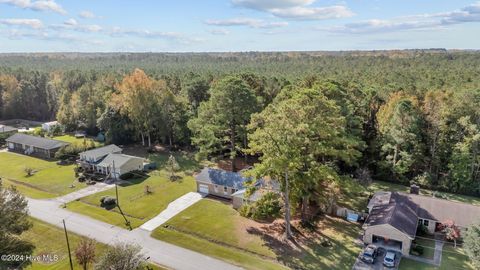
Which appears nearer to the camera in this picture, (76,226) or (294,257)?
(294,257)

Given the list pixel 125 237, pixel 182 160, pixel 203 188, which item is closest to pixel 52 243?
pixel 125 237

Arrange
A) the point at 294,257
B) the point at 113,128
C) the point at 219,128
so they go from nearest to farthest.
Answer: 1. the point at 294,257
2. the point at 219,128
3. the point at 113,128

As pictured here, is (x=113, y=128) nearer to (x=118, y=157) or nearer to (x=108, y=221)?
(x=118, y=157)

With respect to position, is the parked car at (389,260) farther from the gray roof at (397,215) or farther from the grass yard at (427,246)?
the grass yard at (427,246)

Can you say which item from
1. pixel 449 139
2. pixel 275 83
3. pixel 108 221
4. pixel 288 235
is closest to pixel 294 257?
pixel 288 235

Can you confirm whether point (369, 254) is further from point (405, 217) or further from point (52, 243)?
point (52, 243)

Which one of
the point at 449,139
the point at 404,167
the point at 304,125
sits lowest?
the point at 404,167

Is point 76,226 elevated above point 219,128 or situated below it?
below
